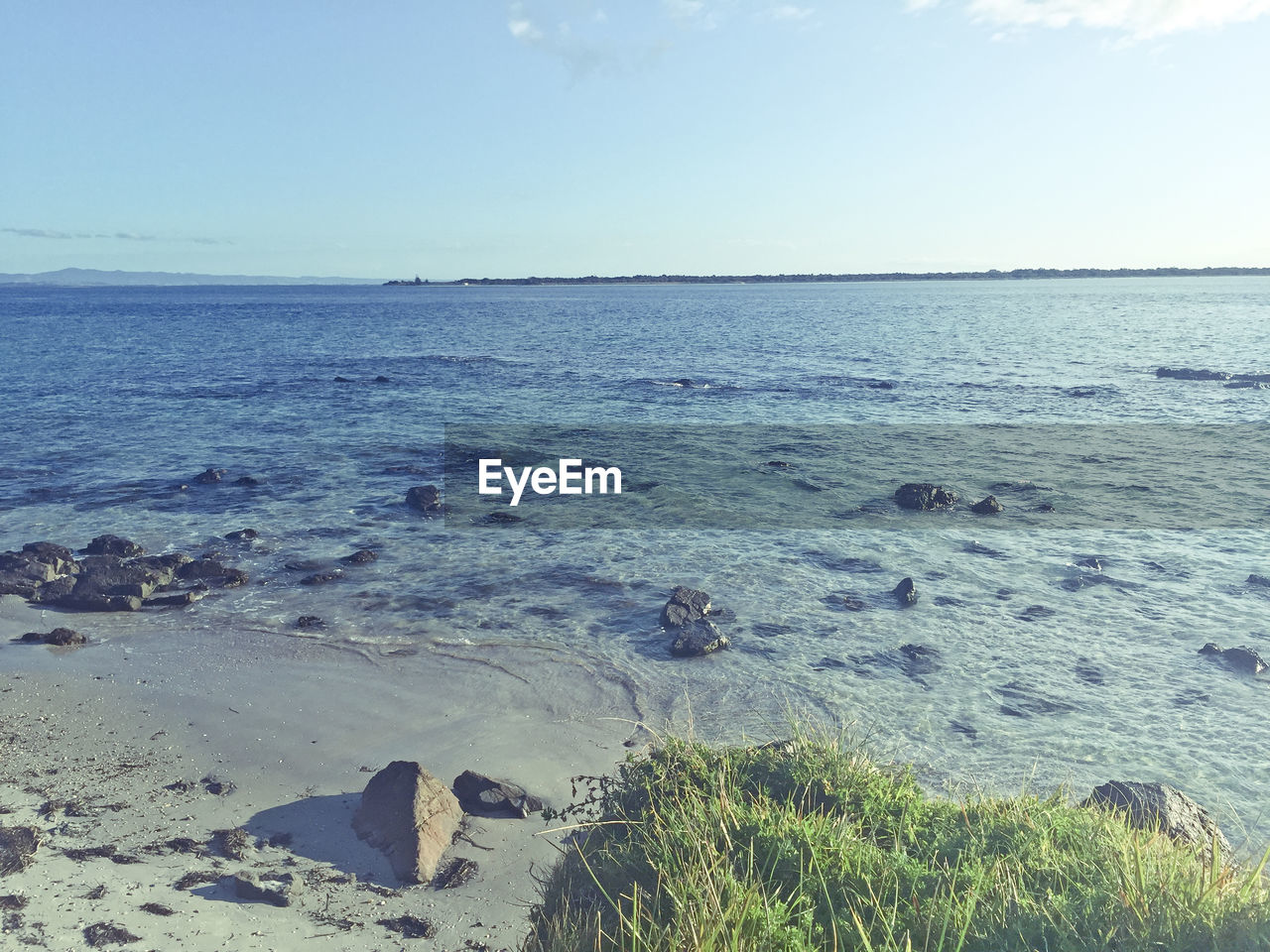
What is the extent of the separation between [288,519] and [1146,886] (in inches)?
732

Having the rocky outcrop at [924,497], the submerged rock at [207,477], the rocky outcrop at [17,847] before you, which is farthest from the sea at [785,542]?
the rocky outcrop at [17,847]

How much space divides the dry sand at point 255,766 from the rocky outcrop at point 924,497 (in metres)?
11.4

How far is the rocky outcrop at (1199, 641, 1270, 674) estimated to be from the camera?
11.6 meters

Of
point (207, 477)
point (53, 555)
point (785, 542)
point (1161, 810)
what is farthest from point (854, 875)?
point (207, 477)

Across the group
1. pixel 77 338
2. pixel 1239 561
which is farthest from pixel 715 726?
pixel 77 338

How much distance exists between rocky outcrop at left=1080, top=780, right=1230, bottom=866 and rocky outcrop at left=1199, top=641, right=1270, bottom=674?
5.45 metres

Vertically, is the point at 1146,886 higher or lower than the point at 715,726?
higher

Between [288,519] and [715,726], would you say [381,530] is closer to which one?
[288,519]

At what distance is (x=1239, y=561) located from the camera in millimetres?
16281

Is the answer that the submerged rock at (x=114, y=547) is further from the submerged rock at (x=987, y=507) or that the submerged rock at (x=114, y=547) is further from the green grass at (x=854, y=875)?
the submerged rock at (x=987, y=507)

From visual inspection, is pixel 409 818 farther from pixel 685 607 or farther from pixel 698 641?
pixel 685 607

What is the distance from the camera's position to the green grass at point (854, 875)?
13.9 ft

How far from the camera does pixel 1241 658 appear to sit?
11.7 meters

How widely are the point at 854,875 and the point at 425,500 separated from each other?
1747 centimetres
